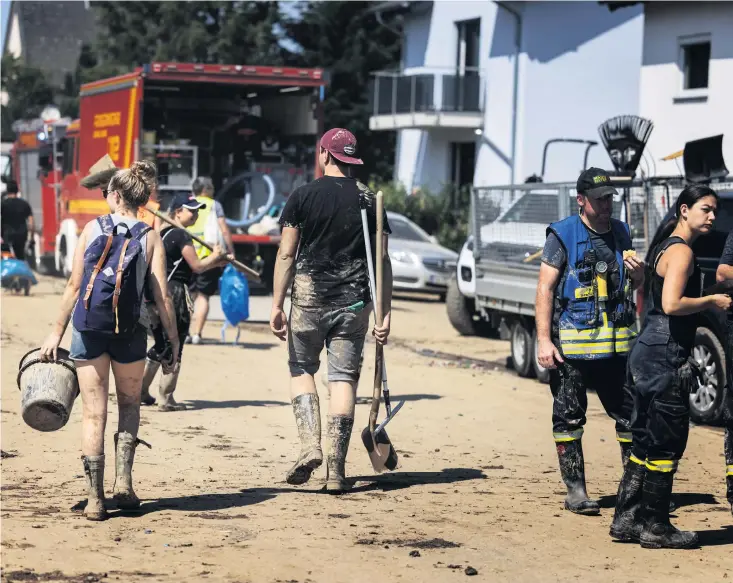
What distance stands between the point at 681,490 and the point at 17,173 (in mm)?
24279

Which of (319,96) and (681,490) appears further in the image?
(319,96)

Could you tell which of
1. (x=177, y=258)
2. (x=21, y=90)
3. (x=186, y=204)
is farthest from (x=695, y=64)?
(x=21, y=90)

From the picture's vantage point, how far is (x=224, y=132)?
73.2 feet

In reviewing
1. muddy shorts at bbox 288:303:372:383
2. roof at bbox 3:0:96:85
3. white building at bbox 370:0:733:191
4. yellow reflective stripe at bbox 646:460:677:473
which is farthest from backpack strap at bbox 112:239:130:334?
roof at bbox 3:0:96:85

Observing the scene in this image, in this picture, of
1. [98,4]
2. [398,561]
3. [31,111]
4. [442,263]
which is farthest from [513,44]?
[398,561]

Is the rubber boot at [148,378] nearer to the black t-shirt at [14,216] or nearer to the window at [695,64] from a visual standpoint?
the black t-shirt at [14,216]

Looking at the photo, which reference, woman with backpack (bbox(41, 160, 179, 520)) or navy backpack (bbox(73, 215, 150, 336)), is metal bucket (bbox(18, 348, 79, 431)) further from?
navy backpack (bbox(73, 215, 150, 336))

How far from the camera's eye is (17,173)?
30.1m

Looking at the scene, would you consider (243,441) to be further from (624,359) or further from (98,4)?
(98,4)

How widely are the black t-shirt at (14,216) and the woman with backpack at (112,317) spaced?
51.3 feet

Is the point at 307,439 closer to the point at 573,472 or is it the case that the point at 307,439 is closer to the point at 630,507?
the point at 573,472

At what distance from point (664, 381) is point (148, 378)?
16.4ft

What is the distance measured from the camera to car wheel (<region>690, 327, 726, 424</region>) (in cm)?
1063

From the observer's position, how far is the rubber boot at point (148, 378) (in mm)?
10297
